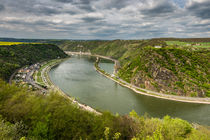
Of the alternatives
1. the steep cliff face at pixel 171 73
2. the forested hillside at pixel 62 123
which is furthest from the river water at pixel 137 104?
the forested hillside at pixel 62 123

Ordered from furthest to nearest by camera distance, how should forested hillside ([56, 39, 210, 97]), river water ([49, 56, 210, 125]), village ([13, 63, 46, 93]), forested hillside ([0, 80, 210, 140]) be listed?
forested hillside ([56, 39, 210, 97]) → village ([13, 63, 46, 93]) → river water ([49, 56, 210, 125]) → forested hillside ([0, 80, 210, 140])

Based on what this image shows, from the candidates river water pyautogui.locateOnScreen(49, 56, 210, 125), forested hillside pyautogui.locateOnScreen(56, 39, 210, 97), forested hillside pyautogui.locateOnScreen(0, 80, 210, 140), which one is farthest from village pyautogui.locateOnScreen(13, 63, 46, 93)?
forested hillside pyautogui.locateOnScreen(56, 39, 210, 97)

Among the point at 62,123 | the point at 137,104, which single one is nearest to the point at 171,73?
the point at 137,104

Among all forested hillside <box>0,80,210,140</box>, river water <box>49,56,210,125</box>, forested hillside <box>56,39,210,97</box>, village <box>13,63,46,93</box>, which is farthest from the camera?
forested hillside <box>56,39,210,97</box>

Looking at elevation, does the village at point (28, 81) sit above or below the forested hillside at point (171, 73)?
below

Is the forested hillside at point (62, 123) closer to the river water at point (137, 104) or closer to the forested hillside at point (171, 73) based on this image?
the river water at point (137, 104)

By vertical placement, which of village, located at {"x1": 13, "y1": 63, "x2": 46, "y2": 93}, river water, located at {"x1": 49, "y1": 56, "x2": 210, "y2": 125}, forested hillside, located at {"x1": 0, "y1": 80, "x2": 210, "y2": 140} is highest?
forested hillside, located at {"x1": 0, "y1": 80, "x2": 210, "y2": 140}

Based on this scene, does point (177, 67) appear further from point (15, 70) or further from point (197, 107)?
point (15, 70)

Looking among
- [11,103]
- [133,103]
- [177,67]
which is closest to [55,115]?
[11,103]

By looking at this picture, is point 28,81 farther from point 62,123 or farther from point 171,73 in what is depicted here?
point 171,73

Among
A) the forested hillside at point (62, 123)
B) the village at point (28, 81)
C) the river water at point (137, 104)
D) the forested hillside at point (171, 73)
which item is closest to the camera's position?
the forested hillside at point (62, 123)

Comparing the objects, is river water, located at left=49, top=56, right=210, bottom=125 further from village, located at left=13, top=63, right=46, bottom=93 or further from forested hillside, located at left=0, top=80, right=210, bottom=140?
forested hillside, located at left=0, top=80, right=210, bottom=140
